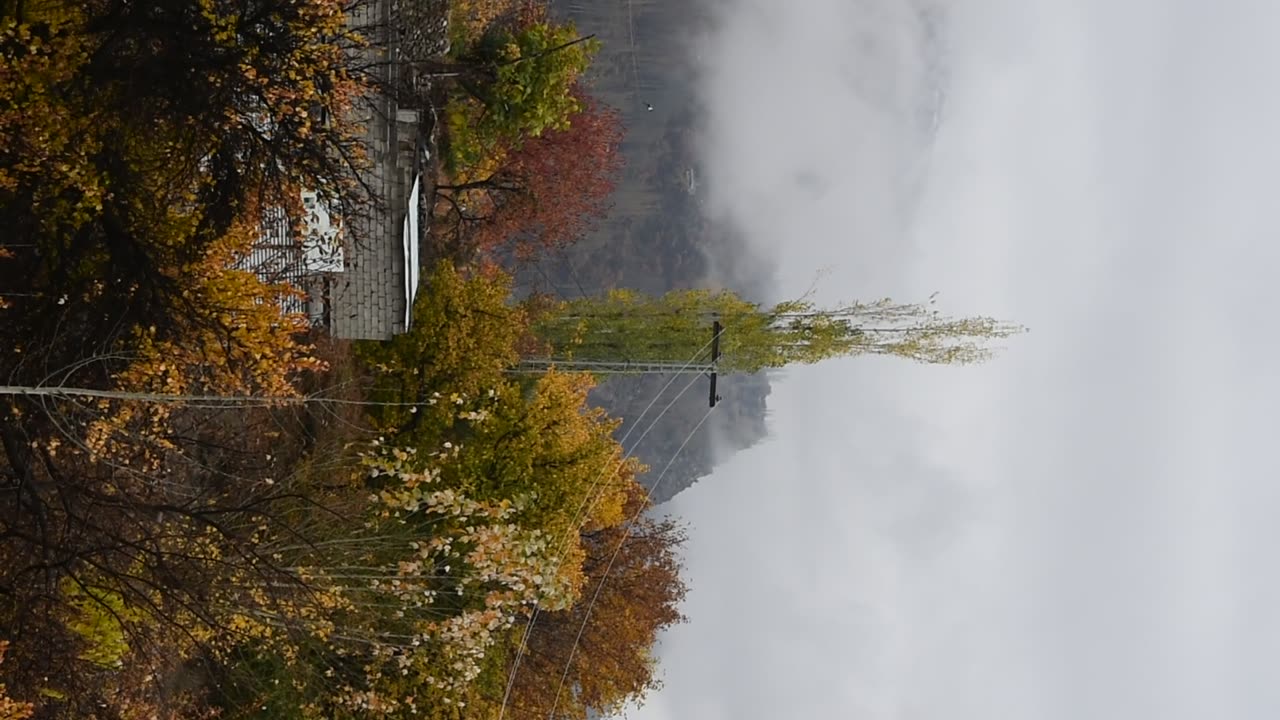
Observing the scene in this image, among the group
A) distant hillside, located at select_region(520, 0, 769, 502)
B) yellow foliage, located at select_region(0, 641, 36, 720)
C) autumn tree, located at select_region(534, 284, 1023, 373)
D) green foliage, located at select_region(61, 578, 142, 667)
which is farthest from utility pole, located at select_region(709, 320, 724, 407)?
distant hillside, located at select_region(520, 0, 769, 502)

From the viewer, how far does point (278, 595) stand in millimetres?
13898

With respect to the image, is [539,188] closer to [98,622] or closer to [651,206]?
[98,622]

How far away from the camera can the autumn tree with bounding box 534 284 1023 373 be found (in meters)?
22.3

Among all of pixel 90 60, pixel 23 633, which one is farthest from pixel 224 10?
pixel 23 633

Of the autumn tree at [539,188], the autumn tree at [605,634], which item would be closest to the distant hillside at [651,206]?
the autumn tree at [539,188]

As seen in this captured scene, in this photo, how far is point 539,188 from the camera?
27500 mm

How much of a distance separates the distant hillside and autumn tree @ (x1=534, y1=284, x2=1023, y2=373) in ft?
70.8

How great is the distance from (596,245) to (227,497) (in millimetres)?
39923

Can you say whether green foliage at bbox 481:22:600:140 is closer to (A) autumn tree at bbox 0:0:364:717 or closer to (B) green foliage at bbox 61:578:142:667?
(A) autumn tree at bbox 0:0:364:717

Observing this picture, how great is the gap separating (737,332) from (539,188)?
839cm

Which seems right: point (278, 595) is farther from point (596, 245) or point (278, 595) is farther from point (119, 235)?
point (596, 245)

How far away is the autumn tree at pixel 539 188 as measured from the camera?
27.1 m

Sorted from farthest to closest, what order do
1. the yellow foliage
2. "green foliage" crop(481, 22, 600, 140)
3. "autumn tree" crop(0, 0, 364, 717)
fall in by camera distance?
"green foliage" crop(481, 22, 600, 140), "autumn tree" crop(0, 0, 364, 717), the yellow foliage

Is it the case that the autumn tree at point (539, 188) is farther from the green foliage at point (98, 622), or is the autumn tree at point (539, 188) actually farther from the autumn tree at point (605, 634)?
the green foliage at point (98, 622)
